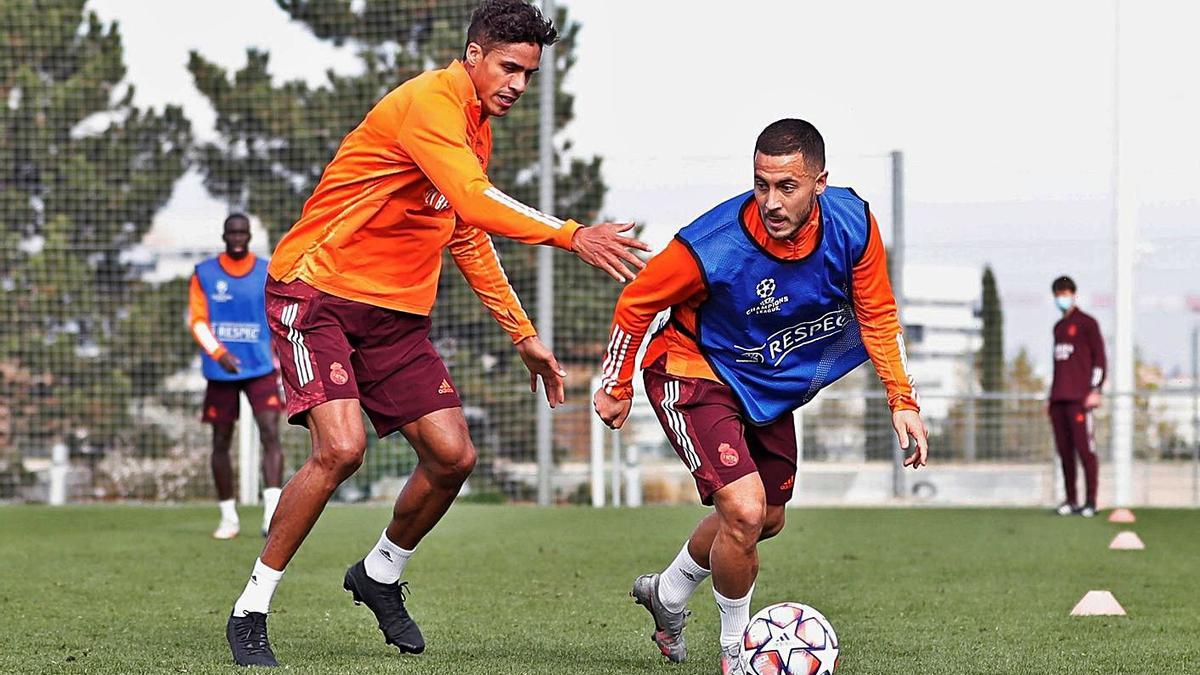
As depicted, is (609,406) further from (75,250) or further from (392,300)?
(75,250)

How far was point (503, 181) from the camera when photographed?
54.7 feet

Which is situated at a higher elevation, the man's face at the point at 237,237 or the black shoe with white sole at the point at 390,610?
the man's face at the point at 237,237

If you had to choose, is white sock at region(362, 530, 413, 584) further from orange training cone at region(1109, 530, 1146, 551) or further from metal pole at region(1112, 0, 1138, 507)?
metal pole at region(1112, 0, 1138, 507)

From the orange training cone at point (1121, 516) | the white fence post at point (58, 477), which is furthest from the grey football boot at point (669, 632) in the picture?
the white fence post at point (58, 477)

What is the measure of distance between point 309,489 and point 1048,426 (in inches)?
535

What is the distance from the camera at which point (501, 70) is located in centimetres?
474

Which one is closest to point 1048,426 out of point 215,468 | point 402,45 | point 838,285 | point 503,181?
point 503,181

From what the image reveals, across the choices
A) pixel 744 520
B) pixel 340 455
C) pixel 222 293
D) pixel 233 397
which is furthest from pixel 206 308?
pixel 744 520

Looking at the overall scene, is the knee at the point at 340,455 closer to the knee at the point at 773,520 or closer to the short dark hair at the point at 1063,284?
the knee at the point at 773,520

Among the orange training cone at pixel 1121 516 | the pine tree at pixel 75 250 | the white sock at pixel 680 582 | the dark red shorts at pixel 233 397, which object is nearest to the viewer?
the white sock at pixel 680 582

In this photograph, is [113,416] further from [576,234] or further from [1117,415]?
[576,234]

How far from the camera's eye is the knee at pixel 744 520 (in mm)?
4625

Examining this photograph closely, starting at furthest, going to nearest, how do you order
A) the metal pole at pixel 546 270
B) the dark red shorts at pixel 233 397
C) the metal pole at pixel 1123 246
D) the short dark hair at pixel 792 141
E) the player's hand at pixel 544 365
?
the metal pole at pixel 1123 246 < the metal pole at pixel 546 270 < the dark red shorts at pixel 233 397 < the player's hand at pixel 544 365 < the short dark hair at pixel 792 141

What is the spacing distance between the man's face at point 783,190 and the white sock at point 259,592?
1.79 meters
